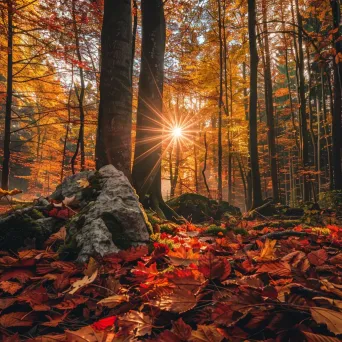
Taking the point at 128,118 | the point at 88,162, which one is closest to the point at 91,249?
the point at 128,118

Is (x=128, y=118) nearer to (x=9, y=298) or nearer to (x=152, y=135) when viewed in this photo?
(x=152, y=135)

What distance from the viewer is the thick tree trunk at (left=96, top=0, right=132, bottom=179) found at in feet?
9.84

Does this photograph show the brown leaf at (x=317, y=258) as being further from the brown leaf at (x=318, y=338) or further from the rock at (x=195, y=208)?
the rock at (x=195, y=208)

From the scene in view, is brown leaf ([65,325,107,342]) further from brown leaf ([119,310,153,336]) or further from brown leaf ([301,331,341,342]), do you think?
brown leaf ([301,331,341,342])

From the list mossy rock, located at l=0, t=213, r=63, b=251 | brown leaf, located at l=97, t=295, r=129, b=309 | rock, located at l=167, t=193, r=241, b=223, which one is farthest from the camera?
rock, located at l=167, t=193, r=241, b=223

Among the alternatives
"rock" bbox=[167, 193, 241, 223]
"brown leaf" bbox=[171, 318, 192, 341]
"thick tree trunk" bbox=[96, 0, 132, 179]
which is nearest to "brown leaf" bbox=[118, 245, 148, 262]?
"brown leaf" bbox=[171, 318, 192, 341]

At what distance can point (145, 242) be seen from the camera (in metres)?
1.82

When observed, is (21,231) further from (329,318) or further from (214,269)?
(329,318)

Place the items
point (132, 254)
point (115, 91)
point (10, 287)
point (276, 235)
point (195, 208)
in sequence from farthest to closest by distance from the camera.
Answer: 1. point (195, 208)
2. point (115, 91)
3. point (276, 235)
4. point (132, 254)
5. point (10, 287)

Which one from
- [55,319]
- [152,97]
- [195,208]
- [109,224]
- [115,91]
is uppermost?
[152,97]

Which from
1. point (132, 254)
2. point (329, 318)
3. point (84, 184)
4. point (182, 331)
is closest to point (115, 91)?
point (84, 184)

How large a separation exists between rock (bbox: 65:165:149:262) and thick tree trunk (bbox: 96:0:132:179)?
805mm

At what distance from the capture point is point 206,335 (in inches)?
29.9

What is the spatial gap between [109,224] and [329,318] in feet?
4.42
